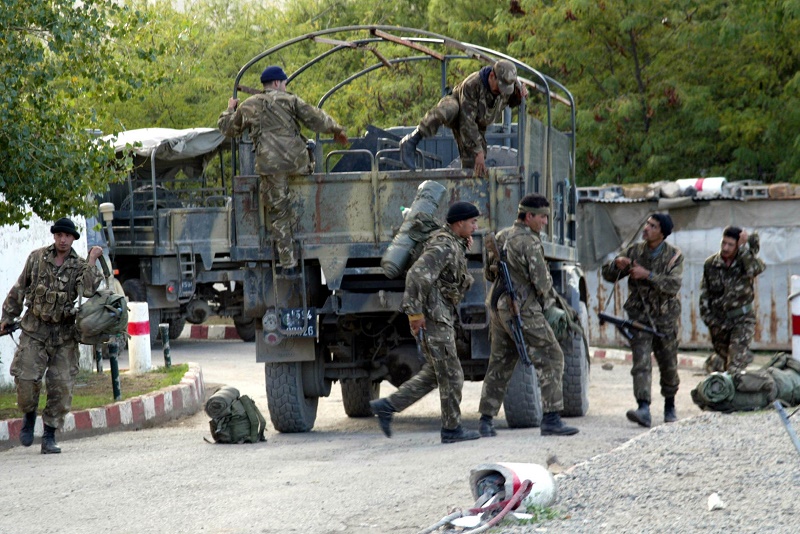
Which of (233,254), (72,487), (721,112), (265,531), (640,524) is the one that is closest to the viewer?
(640,524)

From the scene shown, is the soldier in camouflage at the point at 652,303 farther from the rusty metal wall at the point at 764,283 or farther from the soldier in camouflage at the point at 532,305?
the rusty metal wall at the point at 764,283

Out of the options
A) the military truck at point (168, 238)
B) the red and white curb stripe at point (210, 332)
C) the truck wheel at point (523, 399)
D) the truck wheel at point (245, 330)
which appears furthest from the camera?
the red and white curb stripe at point (210, 332)

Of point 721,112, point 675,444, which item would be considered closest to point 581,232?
point 721,112

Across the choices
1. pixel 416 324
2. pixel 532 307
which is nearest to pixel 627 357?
pixel 532 307

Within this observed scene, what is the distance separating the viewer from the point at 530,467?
5.70 meters

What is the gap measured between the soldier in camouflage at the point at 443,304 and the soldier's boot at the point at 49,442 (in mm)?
2336

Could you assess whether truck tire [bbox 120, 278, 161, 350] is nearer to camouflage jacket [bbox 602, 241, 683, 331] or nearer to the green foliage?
the green foliage

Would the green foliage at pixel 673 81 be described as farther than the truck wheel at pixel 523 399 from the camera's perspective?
Yes

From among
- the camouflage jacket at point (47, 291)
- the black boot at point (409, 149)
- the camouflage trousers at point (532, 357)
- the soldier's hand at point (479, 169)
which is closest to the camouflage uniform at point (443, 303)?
the camouflage trousers at point (532, 357)

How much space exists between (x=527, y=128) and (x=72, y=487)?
13.6ft

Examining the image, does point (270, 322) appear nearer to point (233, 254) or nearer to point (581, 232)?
point (233, 254)

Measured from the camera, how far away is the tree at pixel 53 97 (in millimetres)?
9445

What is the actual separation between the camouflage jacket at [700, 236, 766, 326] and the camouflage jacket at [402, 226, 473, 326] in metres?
2.68

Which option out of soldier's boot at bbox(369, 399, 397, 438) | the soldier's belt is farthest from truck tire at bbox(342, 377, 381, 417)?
the soldier's belt
